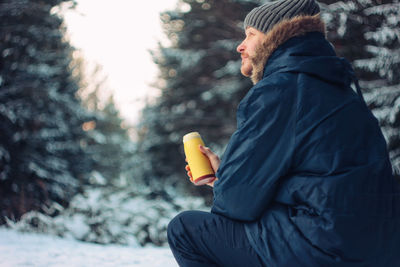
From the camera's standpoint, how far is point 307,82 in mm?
1464

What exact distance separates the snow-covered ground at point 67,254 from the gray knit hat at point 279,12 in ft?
6.95

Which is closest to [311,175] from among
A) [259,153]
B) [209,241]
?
[259,153]

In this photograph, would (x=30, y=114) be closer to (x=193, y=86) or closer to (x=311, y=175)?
(x=193, y=86)

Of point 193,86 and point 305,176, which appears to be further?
point 193,86

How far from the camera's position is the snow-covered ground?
3.12 meters

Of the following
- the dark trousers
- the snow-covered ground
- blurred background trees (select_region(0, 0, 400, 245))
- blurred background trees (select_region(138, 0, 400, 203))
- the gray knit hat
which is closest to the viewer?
the dark trousers

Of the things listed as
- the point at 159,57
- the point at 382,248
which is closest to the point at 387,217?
the point at 382,248

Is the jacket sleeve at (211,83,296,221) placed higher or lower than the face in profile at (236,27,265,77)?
lower

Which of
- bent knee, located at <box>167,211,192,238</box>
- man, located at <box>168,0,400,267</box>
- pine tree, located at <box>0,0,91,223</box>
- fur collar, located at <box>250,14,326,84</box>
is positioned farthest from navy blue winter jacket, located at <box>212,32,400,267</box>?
pine tree, located at <box>0,0,91,223</box>

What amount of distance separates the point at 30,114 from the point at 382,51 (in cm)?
548

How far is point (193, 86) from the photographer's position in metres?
9.95

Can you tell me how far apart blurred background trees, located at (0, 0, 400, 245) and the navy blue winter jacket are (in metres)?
3.17

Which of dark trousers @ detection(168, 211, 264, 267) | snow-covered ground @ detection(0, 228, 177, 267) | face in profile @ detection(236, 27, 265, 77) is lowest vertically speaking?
snow-covered ground @ detection(0, 228, 177, 267)

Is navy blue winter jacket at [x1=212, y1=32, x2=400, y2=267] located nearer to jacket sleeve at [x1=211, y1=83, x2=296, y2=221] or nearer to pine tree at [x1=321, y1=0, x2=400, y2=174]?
jacket sleeve at [x1=211, y1=83, x2=296, y2=221]
